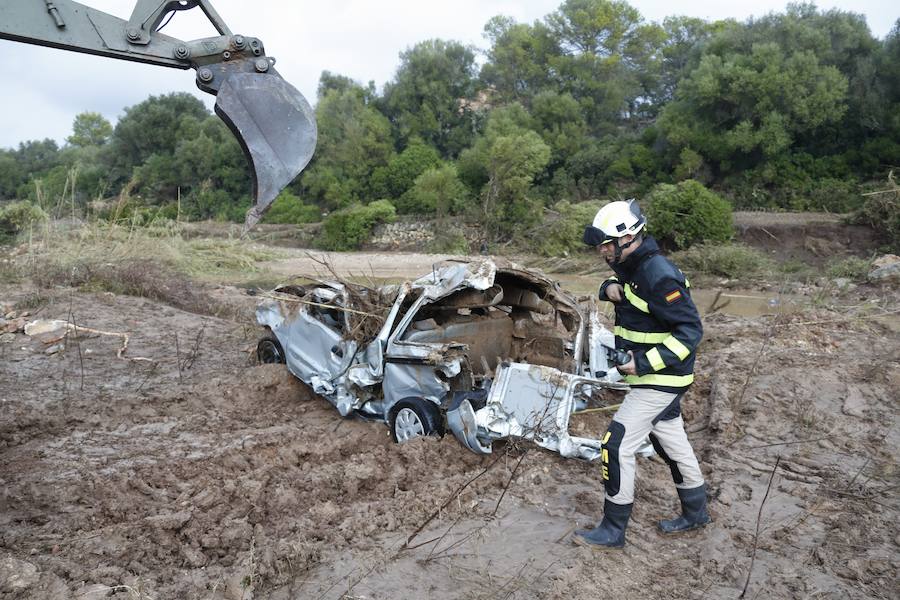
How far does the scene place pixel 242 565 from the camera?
4188 millimetres

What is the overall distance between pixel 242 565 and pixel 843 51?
116 feet

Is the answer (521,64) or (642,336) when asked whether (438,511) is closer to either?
(642,336)

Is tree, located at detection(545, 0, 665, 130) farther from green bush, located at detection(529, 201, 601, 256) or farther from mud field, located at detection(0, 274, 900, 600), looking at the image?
mud field, located at detection(0, 274, 900, 600)

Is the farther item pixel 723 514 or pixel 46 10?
pixel 723 514

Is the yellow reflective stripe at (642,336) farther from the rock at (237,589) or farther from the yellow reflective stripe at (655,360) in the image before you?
the rock at (237,589)

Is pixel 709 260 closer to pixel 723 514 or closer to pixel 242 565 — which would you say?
pixel 723 514

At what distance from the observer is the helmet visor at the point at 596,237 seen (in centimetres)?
447

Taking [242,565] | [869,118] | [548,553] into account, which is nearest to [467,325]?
[548,553]

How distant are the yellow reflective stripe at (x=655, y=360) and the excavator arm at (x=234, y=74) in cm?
246

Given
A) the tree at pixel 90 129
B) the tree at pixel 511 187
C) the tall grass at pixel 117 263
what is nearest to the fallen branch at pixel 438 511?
the tall grass at pixel 117 263

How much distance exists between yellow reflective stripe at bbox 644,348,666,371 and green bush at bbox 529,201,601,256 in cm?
2258

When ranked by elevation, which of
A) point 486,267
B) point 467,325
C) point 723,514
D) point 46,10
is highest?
point 46,10

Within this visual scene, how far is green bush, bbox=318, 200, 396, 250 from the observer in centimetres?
3341

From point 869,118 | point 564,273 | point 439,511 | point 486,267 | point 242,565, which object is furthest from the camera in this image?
point 869,118
